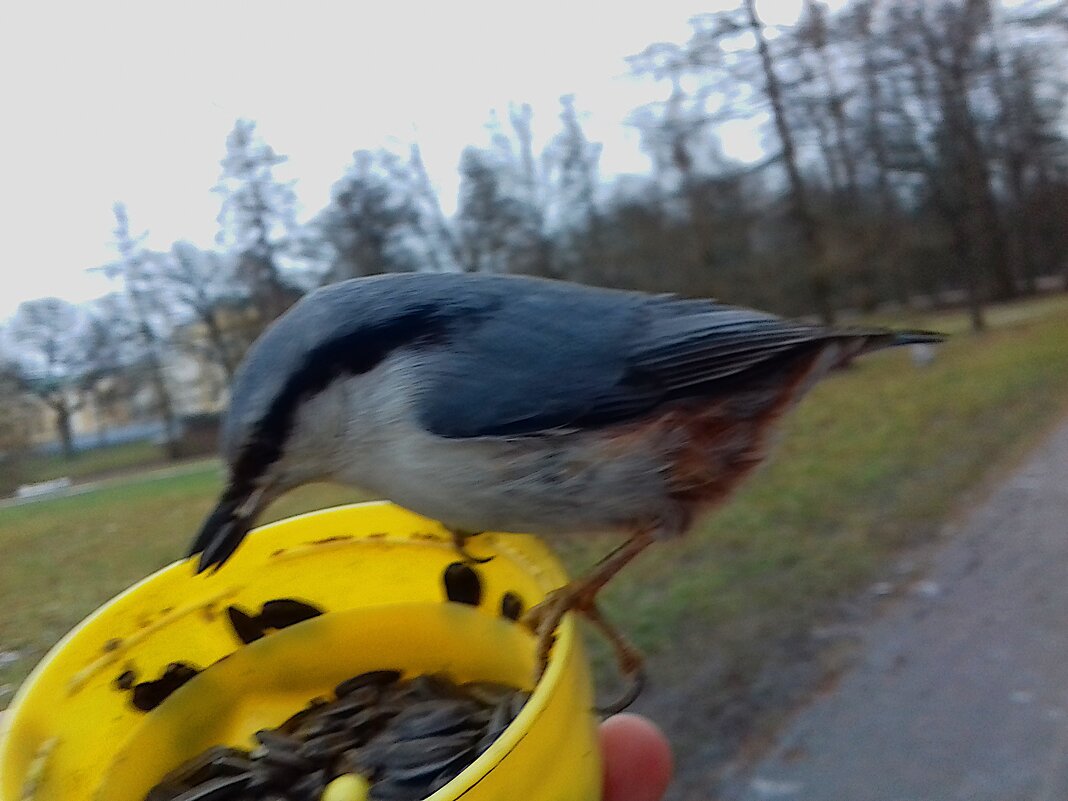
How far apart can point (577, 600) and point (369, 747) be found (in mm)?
329

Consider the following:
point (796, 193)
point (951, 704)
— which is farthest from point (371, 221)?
point (796, 193)

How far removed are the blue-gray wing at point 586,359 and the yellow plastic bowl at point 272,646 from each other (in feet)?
0.69

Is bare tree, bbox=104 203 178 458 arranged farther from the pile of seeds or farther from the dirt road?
the dirt road

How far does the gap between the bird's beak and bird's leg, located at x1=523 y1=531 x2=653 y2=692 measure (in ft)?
1.14

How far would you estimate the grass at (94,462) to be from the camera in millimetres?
1470

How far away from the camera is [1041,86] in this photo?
286 inches

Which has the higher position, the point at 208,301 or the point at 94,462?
the point at 208,301

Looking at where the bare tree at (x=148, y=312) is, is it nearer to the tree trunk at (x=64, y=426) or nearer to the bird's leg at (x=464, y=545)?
the tree trunk at (x=64, y=426)

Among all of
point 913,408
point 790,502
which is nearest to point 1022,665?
point 790,502

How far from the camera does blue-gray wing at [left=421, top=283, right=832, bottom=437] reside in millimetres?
1067

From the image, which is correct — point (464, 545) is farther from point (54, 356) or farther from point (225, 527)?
point (54, 356)

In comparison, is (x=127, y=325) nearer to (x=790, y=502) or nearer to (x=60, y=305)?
(x=60, y=305)

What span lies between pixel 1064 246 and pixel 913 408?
5.65 meters

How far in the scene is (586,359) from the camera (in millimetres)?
1134
